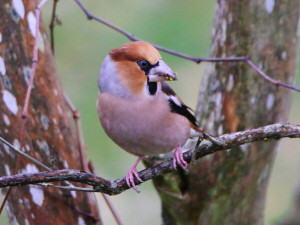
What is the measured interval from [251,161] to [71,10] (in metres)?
5.46

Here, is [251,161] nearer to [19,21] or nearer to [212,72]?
[212,72]

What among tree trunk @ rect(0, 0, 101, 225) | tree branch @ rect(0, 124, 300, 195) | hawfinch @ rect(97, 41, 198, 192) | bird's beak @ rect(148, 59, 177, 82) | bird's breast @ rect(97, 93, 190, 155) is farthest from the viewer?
tree trunk @ rect(0, 0, 101, 225)

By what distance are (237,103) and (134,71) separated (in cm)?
93

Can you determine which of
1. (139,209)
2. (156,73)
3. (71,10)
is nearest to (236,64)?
(156,73)

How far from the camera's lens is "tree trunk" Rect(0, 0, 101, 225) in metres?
3.21

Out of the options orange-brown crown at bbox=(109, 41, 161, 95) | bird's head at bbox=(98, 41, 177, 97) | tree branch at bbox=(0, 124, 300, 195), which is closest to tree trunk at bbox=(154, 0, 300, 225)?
bird's head at bbox=(98, 41, 177, 97)

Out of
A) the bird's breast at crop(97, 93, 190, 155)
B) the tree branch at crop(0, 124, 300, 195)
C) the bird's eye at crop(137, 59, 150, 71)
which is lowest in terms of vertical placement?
the tree branch at crop(0, 124, 300, 195)

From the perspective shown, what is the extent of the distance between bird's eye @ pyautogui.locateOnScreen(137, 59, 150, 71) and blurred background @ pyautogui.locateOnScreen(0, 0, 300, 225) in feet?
12.7

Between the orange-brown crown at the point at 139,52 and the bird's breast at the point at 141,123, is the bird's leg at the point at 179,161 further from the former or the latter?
the orange-brown crown at the point at 139,52

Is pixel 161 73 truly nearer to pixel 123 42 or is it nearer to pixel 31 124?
pixel 31 124

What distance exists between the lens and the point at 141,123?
307cm

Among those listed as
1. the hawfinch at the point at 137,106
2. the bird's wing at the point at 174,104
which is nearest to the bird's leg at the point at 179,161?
the hawfinch at the point at 137,106

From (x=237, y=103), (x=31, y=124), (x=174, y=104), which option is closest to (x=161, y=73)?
(x=174, y=104)

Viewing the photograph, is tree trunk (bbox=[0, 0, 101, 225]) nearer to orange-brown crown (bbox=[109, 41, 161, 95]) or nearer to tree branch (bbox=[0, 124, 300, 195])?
orange-brown crown (bbox=[109, 41, 161, 95])
